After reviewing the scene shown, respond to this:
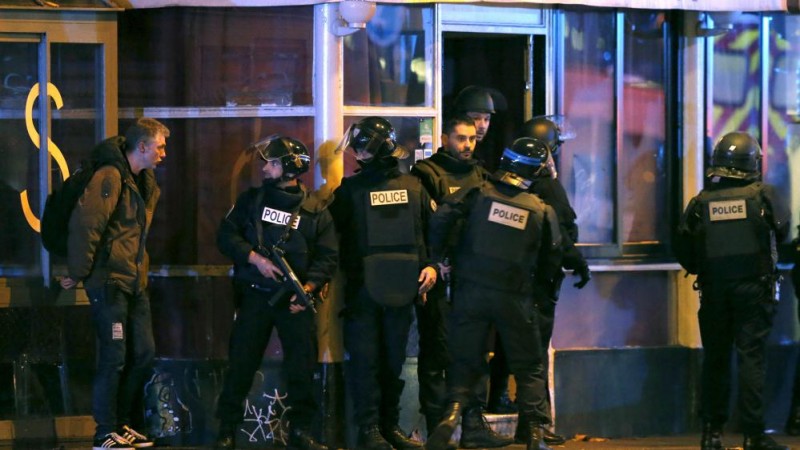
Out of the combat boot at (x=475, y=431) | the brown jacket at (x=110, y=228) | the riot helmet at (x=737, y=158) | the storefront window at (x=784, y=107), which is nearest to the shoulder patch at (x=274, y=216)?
the brown jacket at (x=110, y=228)

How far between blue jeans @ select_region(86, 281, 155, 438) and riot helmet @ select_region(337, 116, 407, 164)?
1722 millimetres

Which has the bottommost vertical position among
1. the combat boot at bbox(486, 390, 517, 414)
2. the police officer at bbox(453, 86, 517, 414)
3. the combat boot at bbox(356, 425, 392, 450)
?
the combat boot at bbox(356, 425, 392, 450)

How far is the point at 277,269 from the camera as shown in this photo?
342 inches

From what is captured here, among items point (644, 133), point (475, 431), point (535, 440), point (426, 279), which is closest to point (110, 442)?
point (426, 279)

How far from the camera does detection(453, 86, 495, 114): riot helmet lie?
31.1ft

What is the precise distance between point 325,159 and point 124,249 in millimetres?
1538

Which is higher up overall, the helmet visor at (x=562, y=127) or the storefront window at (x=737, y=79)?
the storefront window at (x=737, y=79)

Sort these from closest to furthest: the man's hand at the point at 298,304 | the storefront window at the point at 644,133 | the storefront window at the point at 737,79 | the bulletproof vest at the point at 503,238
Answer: the bulletproof vest at the point at 503,238 < the man's hand at the point at 298,304 < the storefront window at the point at 644,133 < the storefront window at the point at 737,79

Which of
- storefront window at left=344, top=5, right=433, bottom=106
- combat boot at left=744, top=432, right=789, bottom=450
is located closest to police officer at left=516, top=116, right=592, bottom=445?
storefront window at left=344, top=5, right=433, bottom=106

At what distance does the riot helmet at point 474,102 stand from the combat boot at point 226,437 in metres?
2.69

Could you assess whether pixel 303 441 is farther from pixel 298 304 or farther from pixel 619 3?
pixel 619 3

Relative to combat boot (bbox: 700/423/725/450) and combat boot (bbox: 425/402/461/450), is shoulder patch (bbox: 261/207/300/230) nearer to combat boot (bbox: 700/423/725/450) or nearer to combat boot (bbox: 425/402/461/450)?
combat boot (bbox: 425/402/461/450)

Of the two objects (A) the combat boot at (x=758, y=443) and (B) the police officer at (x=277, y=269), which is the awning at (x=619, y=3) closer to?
(B) the police officer at (x=277, y=269)

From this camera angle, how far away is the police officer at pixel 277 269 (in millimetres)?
8750
